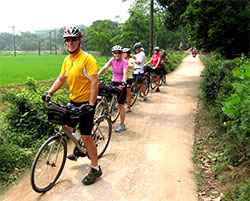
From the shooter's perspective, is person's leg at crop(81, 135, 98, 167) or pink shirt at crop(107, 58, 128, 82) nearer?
person's leg at crop(81, 135, 98, 167)

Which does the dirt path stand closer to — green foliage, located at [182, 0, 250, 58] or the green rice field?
the green rice field

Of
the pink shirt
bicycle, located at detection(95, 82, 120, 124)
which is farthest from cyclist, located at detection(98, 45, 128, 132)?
bicycle, located at detection(95, 82, 120, 124)

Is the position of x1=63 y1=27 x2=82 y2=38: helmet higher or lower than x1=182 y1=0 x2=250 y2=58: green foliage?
lower

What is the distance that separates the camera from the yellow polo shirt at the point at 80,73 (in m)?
3.27

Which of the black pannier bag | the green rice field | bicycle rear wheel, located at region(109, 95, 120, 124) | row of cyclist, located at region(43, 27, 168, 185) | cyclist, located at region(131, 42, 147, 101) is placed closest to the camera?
the black pannier bag

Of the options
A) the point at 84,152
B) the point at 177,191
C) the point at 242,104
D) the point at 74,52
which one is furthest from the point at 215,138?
the point at 74,52

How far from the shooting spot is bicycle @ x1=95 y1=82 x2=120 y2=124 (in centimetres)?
504

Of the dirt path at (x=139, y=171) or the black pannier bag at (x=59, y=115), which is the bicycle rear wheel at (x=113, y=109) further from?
the black pannier bag at (x=59, y=115)

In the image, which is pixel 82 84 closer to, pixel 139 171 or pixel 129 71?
pixel 139 171

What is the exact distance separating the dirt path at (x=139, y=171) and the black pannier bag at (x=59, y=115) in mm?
1130

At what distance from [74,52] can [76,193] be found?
2050mm

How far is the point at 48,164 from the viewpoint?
3.45 m

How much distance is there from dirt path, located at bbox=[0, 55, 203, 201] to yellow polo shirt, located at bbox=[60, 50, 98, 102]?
138 cm

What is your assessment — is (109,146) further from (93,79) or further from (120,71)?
(93,79)
